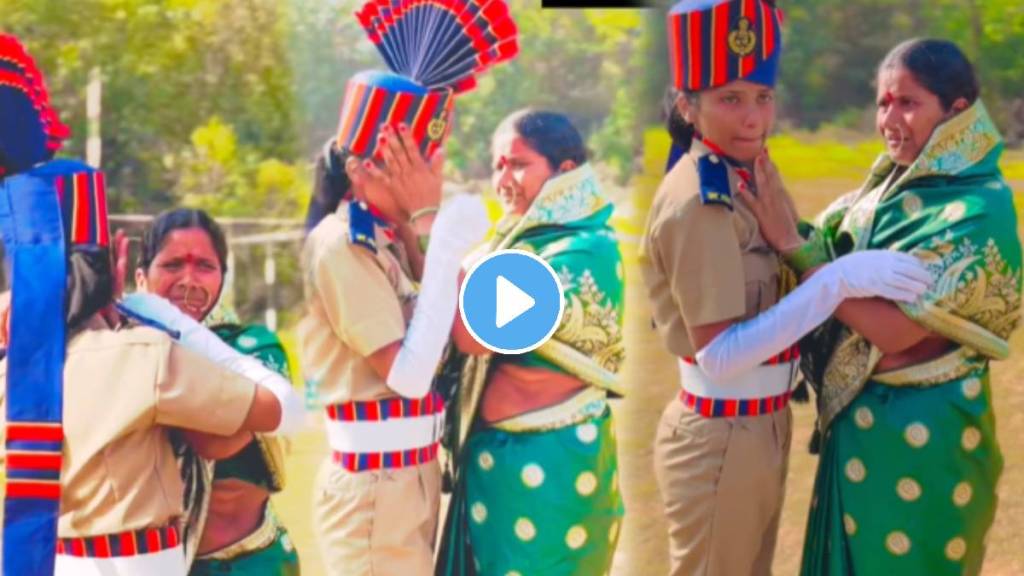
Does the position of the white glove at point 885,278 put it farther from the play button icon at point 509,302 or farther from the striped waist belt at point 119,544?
the striped waist belt at point 119,544

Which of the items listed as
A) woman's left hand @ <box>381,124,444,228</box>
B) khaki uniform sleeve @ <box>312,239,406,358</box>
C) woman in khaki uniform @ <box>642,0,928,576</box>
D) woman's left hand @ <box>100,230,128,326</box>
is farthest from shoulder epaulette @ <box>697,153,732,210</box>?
woman's left hand @ <box>100,230,128,326</box>

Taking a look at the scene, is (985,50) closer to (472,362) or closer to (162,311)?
(472,362)

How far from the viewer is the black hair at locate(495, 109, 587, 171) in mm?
3617

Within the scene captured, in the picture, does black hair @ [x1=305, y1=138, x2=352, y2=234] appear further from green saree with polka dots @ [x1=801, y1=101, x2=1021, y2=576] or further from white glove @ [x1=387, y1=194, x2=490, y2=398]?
green saree with polka dots @ [x1=801, y1=101, x2=1021, y2=576]

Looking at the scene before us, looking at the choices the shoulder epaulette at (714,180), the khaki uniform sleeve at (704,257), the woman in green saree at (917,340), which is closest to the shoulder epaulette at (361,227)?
the khaki uniform sleeve at (704,257)

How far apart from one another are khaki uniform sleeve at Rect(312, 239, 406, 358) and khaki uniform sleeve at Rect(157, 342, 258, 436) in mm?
248

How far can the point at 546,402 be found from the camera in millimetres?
3699

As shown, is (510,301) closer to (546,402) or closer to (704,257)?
(546,402)

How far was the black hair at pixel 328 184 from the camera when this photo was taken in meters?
3.56

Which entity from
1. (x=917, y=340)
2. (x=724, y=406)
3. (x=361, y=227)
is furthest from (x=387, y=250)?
(x=917, y=340)

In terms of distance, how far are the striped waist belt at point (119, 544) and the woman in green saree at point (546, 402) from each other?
61cm

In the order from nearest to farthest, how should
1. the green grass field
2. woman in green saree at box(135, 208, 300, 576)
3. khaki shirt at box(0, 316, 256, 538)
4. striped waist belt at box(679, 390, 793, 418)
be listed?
khaki shirt at box(0, 316, 256, 538), woman in green saree at box(135, 208, 300, 576), the green grass field, striped waist belt at box(679, 390, 793, 418)

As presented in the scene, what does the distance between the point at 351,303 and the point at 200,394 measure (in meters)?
0.36

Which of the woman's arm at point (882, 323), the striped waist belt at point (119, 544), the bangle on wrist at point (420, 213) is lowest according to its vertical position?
the striped waist belt at point (119, 544)
